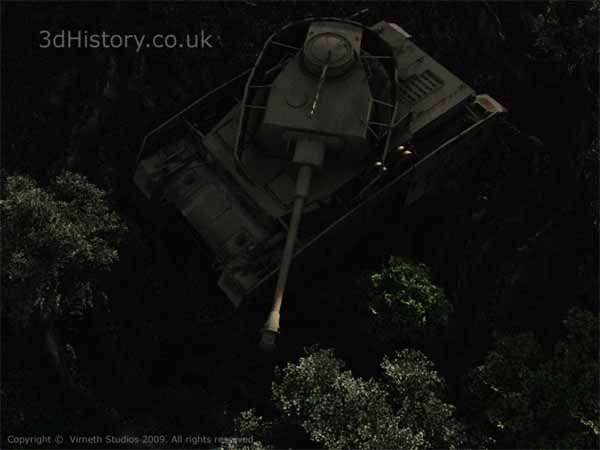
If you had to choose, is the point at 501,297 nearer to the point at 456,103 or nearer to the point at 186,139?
the point at 456,103

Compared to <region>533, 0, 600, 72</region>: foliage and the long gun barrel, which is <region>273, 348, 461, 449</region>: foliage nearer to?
the long gun barrel

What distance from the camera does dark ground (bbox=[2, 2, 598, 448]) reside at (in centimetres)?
1652

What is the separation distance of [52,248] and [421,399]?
343 inches

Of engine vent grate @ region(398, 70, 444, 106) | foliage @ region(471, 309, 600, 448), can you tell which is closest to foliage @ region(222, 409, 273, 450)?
foliage @ region(471, 309, 600, 448)

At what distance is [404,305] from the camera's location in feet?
50.9

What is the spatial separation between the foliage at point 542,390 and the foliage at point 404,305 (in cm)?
161

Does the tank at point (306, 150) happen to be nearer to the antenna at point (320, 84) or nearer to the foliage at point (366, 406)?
the antenna at point (320, 84)

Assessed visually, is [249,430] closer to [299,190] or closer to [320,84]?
[299,190]

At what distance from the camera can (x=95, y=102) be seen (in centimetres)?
1875

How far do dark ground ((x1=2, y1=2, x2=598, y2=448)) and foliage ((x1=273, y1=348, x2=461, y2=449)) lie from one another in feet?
5.06

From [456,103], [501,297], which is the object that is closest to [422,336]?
[501,297]

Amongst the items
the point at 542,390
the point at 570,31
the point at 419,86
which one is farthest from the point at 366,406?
the point at 570,31

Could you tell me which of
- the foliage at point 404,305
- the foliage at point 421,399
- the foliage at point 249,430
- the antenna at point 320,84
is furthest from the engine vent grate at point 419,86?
the foliage at point 249,430

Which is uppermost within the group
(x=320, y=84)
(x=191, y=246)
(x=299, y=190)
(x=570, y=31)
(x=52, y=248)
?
(x=320, y=84)
